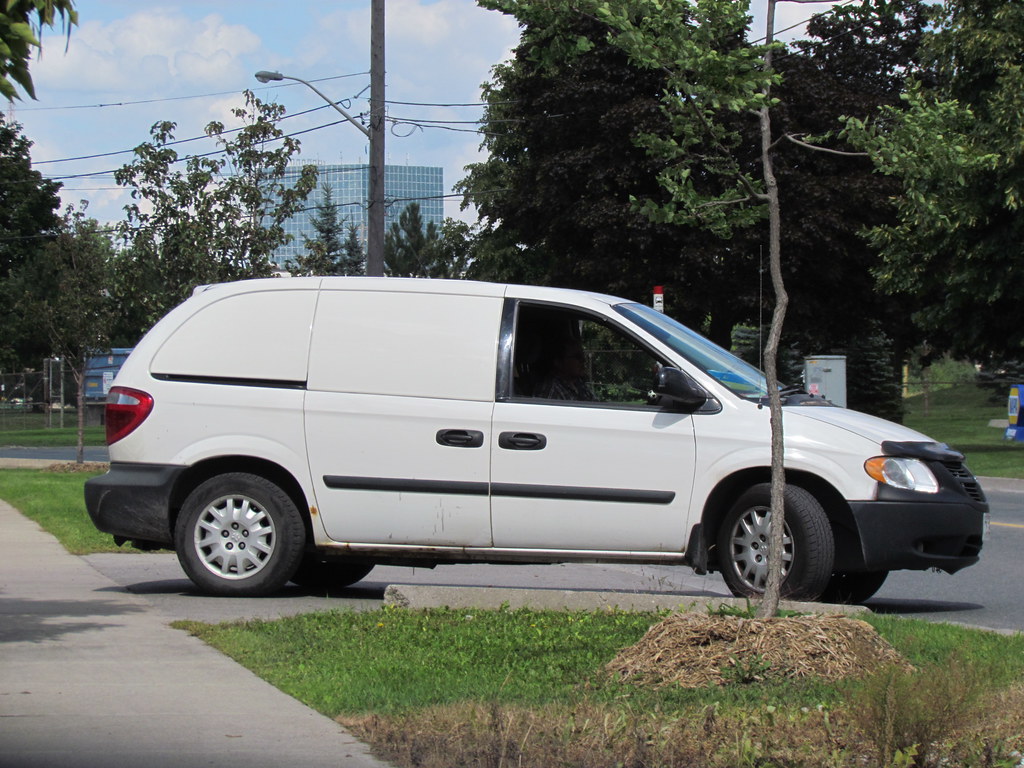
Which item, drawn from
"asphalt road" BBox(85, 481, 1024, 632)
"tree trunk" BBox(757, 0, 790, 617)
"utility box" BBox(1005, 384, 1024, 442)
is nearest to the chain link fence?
"utility box" BBox(1005, 384, 1024, 442)

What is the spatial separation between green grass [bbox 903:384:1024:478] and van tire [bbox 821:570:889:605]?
16.0 metres

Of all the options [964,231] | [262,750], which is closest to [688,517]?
[262,750]

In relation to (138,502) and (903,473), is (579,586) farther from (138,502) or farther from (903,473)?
(138,502)

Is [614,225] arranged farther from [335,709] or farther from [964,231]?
[335,709]

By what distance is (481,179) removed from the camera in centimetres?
5503

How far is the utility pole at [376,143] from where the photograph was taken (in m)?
20.6

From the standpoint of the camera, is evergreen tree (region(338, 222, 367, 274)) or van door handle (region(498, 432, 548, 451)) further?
evergreen tree (region(338, 222, 367, 274))

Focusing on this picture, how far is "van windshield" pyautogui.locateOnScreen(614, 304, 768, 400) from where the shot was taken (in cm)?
843

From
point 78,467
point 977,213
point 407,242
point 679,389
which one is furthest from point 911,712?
point 407,242

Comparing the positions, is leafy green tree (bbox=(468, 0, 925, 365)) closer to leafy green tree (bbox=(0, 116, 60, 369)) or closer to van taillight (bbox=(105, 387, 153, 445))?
leafy green tree (bbox=(0, 116, 60, 369))

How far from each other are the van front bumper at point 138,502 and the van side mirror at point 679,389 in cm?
303

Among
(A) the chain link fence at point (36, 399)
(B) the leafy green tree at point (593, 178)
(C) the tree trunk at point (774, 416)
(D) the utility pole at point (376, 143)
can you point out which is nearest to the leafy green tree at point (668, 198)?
(B) the leafy green tree at point (593, 178)

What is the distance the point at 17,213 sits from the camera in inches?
2256

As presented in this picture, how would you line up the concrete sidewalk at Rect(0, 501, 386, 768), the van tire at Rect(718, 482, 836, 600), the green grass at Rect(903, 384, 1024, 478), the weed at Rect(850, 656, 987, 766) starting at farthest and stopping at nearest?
Result: the green grass at Rect(903, 384, 1024, 478) → the van tire at Rect(718, 482, 836, 600) → the concrete sidewalk at Rect(0, 501, 386, 768) → the weed at Rect(850, 656, 987, 766)
